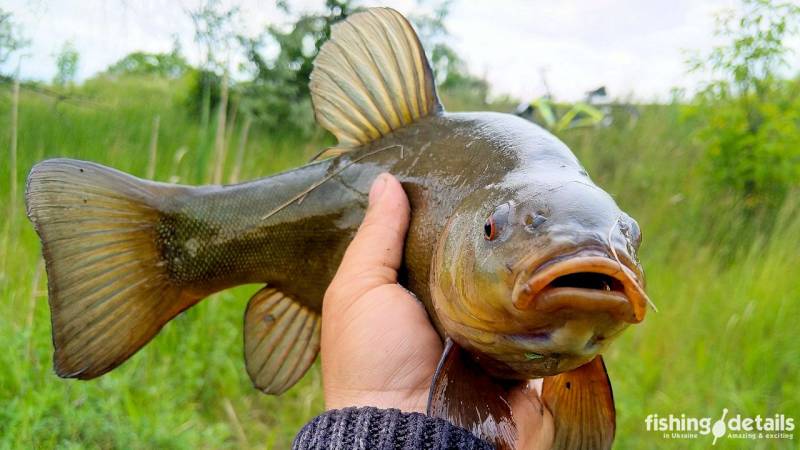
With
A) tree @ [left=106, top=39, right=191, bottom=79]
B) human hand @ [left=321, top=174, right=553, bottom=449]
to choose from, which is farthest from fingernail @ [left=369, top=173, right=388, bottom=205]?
tree @ [left=106, top=39, right=191, bottom=79]

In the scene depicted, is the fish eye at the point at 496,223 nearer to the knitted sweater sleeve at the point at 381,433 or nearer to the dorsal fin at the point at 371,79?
the knitted sweater sleeve at the point at 381,433

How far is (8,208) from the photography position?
290 cm

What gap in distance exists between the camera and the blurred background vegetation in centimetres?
237

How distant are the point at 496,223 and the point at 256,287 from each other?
8.55 feet

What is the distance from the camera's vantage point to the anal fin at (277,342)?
1775mm

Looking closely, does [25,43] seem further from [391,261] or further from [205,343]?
[391,261]

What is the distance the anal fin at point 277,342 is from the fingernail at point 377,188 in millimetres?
443

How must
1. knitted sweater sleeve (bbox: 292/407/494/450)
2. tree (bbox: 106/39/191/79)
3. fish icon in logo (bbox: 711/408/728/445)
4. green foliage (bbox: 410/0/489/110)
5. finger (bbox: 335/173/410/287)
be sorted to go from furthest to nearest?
green foliage (bbox: 410/0/489/110)
tree (bbox: 106/39/191/79)
fish icon in logo (bbox: 711/408/728/445)
finger (bbox: 335/173/410/287)
knitted sweater sleeve (bbox: 292/407/494/450)

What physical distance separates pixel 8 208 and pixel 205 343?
3.68 ft

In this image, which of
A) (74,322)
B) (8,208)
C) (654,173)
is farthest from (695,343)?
(8,208)

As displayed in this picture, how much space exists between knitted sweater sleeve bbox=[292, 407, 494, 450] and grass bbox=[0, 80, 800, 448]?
1175 mm

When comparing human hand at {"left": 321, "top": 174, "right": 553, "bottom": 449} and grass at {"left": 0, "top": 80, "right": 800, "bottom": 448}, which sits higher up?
human hand at {"left": 321, "top": 174, "right": 553, "bottom": 449}

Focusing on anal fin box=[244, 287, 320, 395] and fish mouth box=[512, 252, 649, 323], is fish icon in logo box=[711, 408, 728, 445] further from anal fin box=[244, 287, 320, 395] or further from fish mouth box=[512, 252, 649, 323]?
fish mouth box=[512, 252, 649, 323]

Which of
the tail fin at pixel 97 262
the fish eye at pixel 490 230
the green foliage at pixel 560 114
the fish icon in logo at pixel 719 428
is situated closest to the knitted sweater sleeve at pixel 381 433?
the fish eye at pixel 490 230
